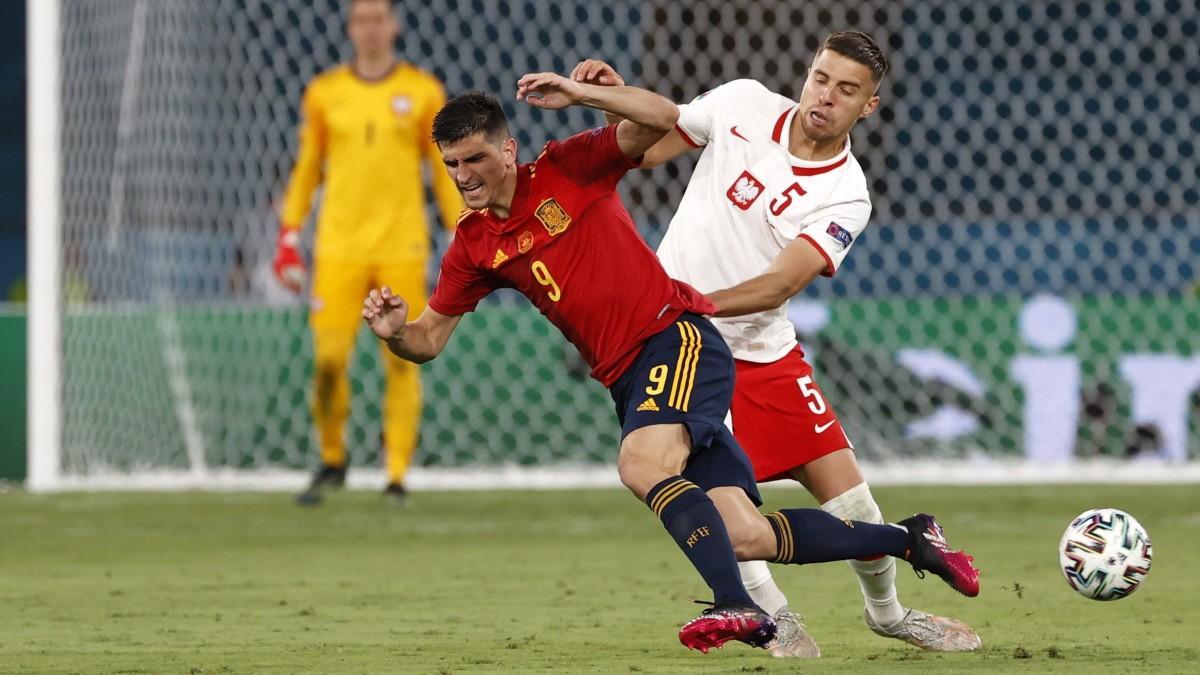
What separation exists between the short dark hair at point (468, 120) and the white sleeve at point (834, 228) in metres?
0.87

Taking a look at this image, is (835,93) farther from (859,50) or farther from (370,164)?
(370,164)

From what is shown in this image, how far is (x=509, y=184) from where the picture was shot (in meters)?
4.97

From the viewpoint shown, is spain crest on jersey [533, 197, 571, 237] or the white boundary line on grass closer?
spain crest on jersey [533, 197, 571, 237]

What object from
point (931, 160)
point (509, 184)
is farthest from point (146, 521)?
point (931, 160)

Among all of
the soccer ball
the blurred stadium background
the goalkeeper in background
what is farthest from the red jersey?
the blurred stadium background

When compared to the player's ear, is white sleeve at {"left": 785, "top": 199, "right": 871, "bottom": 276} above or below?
below

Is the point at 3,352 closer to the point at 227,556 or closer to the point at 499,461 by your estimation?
the point at 499,461

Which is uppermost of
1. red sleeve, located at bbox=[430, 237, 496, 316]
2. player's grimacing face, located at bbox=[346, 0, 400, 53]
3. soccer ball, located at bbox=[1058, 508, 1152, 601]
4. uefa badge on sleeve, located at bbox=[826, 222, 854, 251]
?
player's grimacing face, located at bbox=[346, 0, 400, 53]

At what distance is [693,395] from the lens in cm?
481

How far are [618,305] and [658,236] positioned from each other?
6454mm

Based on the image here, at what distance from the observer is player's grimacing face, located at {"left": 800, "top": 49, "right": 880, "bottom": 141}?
17.3 feet

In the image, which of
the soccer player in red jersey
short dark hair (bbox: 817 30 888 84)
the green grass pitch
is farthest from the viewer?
short dark hair (bbox: 817 30 888 84)

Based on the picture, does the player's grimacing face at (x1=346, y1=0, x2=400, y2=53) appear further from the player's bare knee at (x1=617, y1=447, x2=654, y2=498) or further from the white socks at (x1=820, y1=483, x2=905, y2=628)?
the player's bare knee at (x1=617, y1=447, x2=654, y2=498)

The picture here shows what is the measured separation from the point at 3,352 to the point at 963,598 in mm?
6554
